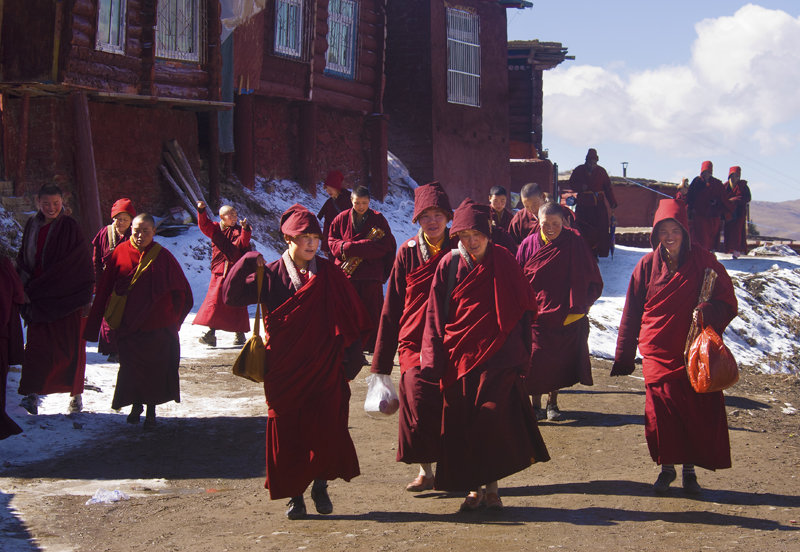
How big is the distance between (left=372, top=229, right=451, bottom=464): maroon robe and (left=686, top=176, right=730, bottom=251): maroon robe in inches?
472

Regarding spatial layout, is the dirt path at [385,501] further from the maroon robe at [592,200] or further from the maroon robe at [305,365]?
the maroon robe at [592,200]

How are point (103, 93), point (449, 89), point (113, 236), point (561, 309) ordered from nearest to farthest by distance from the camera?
1. point (561, 309)
2. point (113, 236)
3. point (103, 93)
4. point (449, 89)

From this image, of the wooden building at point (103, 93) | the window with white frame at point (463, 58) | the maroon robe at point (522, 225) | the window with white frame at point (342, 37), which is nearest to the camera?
the maroon robe at point (522, 225)

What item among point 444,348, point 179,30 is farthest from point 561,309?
point 179,30

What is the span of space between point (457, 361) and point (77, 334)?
3565 millimetres

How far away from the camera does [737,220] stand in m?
17.5

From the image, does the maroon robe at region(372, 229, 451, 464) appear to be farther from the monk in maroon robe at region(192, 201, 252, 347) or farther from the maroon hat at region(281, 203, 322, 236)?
the monk in maroon robe at region(192, 201, 252, 347)

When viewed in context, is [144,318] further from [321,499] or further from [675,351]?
[675,351]

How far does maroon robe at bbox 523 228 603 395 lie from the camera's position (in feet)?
25.2

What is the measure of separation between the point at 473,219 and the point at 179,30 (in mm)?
11154

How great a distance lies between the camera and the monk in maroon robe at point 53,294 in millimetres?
7309

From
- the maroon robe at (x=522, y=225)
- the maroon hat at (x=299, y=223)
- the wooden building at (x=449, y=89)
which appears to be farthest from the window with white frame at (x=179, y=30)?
the maroon hat at (x=299, y=223)

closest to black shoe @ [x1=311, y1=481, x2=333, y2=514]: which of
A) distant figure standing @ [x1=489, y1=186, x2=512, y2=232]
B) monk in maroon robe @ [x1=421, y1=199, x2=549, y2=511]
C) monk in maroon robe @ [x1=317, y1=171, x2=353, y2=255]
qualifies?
monk in maroon robe @ [x1=421, y1=199, x2=549, y2=511]

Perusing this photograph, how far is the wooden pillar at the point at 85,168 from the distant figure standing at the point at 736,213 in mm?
10392
